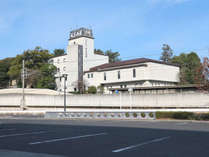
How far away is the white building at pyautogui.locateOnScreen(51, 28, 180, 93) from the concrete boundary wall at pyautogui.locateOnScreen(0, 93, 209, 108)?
1431 centimetres

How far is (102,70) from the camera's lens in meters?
61.0

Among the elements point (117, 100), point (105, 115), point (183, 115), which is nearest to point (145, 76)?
point (117, 100)

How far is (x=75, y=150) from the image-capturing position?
8.75 meters

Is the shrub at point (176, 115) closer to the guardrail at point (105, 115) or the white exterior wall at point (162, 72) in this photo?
the guardrail at point (105, 115)

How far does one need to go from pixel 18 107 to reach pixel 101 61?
28.2m

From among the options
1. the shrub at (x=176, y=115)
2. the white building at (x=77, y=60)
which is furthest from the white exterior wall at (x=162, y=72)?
the shrub at (x=176, y=115)

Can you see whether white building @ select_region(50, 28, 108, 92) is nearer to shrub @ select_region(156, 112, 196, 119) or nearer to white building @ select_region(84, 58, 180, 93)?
white building @ select_region(84, 58, 180, 93)

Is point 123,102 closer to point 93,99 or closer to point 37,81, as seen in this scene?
point 93,99

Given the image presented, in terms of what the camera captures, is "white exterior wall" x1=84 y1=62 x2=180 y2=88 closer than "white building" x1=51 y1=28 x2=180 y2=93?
Yes

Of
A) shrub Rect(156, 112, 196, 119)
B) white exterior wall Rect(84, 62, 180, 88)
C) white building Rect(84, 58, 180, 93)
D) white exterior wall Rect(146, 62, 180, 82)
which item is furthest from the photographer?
white exterior wall Rect(146, 62, 180, 82)

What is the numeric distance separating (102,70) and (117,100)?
21224 mm

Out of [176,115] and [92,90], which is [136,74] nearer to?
[92,90]

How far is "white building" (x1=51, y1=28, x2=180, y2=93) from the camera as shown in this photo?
179 feet

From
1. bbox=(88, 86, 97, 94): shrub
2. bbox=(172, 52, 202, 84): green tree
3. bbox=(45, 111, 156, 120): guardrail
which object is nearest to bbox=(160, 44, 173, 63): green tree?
bbox=(172, 52, 202, 84): green tree
